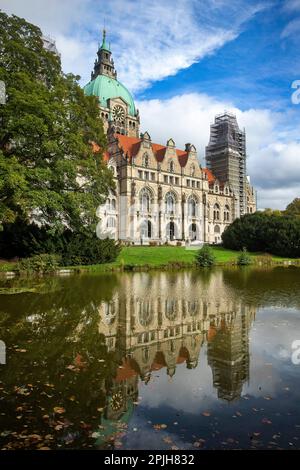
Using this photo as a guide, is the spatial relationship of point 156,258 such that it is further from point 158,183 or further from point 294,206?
point 294,206

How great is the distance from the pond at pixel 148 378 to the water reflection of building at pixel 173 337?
27 mm

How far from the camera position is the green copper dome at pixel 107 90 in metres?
70.6

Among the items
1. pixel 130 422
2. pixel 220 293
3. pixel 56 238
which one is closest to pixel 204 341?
pixel 130 422

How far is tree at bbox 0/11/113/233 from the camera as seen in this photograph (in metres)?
21.4

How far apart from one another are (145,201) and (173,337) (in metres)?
48.9

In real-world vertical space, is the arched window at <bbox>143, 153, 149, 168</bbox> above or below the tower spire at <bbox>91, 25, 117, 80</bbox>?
below

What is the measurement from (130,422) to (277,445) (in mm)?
1659

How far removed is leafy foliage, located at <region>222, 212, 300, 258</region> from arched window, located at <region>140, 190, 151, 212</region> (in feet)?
45.4

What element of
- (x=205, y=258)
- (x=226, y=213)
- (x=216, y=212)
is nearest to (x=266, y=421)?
(x=205, y=258)

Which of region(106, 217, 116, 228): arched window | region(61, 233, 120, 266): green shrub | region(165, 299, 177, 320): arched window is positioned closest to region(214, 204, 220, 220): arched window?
region(106, 217, 116, 228): arched window

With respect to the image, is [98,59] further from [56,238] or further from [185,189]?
[56,238]

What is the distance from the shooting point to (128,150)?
185ft

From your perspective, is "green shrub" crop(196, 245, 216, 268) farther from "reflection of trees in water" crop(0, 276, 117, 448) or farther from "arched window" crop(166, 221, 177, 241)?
"reflection of trees in water" crop(0, 276, 117, 448)

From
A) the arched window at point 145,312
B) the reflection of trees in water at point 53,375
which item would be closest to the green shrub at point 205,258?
the arched window at point 145,312
